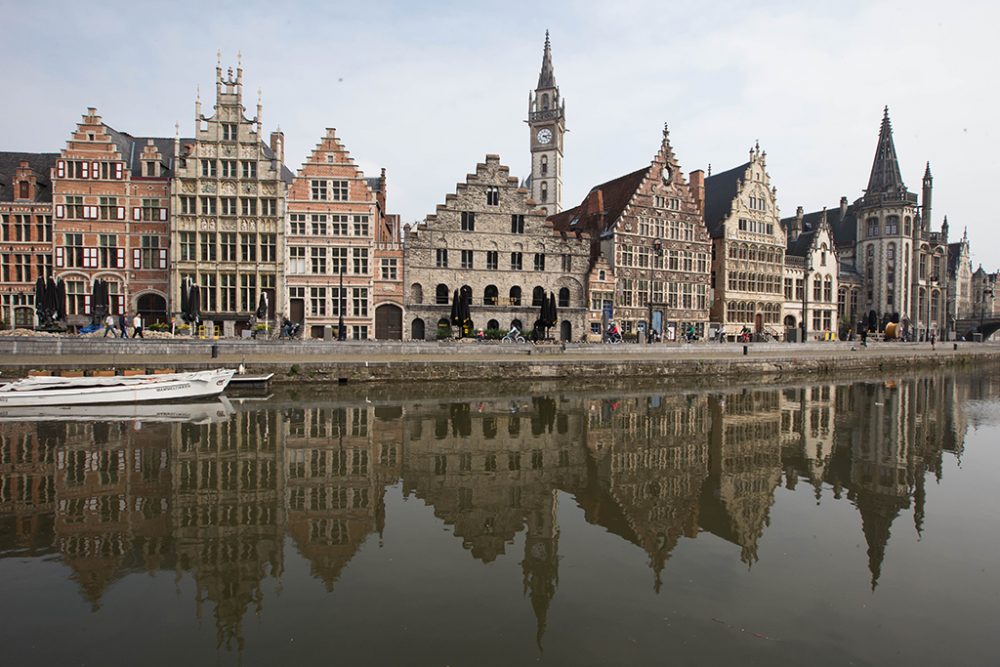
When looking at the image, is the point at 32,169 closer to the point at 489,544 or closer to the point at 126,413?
the point at 126,413

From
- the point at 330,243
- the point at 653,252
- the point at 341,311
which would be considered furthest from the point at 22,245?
the point at 653,252

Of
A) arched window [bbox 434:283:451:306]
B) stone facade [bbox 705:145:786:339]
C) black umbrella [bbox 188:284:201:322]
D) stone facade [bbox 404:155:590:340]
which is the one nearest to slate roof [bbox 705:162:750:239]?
stone facade [bbox 705:145:786:339]

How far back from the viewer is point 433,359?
105 feet

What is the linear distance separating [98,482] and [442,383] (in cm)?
1861

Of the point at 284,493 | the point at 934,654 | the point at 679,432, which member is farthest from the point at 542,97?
the point at 934,654

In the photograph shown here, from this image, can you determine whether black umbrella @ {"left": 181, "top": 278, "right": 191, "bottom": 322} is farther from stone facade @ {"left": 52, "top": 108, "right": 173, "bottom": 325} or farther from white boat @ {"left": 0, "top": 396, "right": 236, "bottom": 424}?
white boat @ {"left": 0, "top": 396, "right": 236, "bottom": 424}

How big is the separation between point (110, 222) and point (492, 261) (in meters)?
27.8

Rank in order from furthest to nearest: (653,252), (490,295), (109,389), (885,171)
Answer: (885,171), (653,252), (490,295), (109,389)

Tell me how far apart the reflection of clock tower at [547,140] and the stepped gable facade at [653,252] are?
67.3ft

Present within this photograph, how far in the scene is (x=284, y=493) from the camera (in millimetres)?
12922

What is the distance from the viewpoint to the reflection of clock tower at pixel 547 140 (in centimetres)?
7375

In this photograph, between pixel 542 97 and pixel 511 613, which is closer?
pixel 511 613

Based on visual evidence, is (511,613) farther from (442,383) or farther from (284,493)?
(442,383)

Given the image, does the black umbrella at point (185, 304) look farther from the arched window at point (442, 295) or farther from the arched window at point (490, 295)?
the arched window at point (490, 295)
